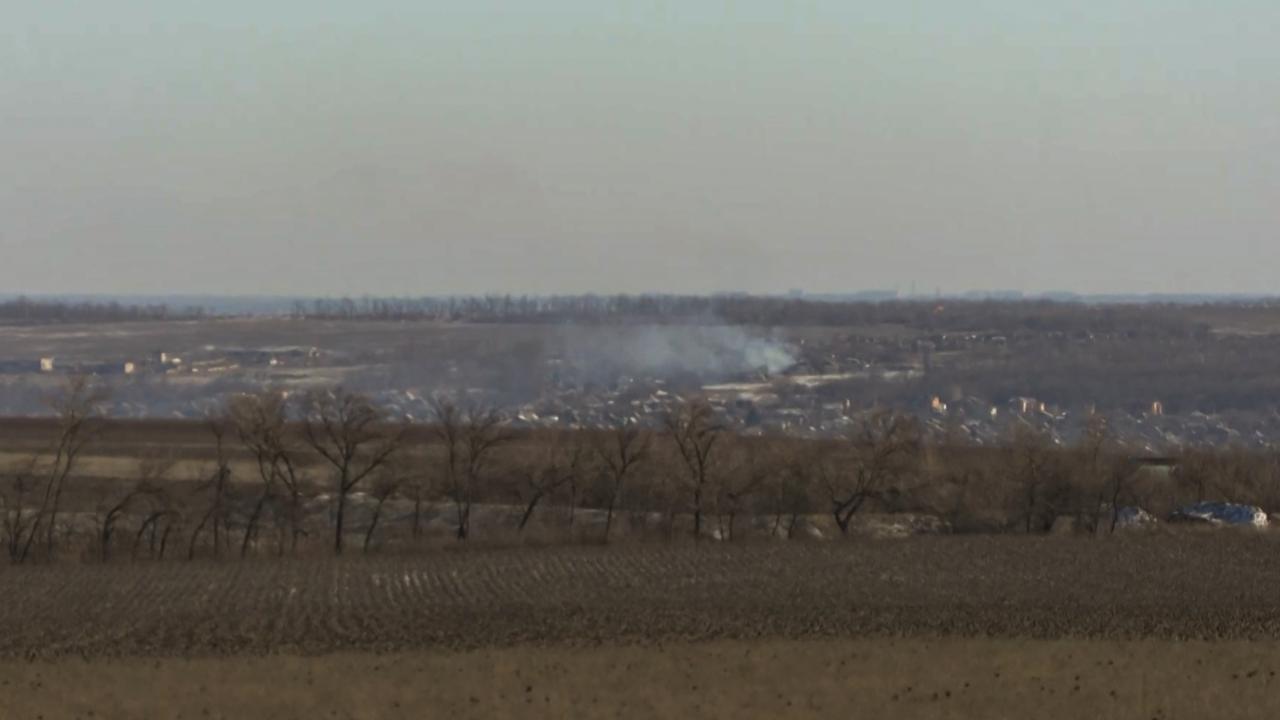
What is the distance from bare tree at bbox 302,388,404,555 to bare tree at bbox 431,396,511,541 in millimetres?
1667

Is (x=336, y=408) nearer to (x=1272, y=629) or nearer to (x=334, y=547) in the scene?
(x=334, y=547)

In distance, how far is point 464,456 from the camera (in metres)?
44.0

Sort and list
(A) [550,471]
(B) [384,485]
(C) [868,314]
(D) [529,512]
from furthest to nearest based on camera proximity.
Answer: (C) [868,314] < (A) [550,471] < (B) [384,485] < (D) [529,512]

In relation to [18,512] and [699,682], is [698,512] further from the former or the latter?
[699,682]

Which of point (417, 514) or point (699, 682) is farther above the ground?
point (699, 682)

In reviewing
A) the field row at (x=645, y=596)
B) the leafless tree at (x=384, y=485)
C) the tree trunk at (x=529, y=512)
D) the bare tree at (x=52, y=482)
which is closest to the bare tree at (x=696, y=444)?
the tree trunk at (x=529, y=512)

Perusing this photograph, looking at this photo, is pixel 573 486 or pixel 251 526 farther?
pixel 573 486

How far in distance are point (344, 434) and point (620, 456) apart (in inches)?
356

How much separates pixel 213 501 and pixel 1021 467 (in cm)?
2435

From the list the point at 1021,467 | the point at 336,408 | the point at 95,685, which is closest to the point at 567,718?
the point at 95,685

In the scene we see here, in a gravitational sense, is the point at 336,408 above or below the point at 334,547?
above

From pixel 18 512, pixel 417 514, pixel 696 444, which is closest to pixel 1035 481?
pixel 696 444

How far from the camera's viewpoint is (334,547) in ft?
124

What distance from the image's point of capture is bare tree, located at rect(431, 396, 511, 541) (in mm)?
41469
